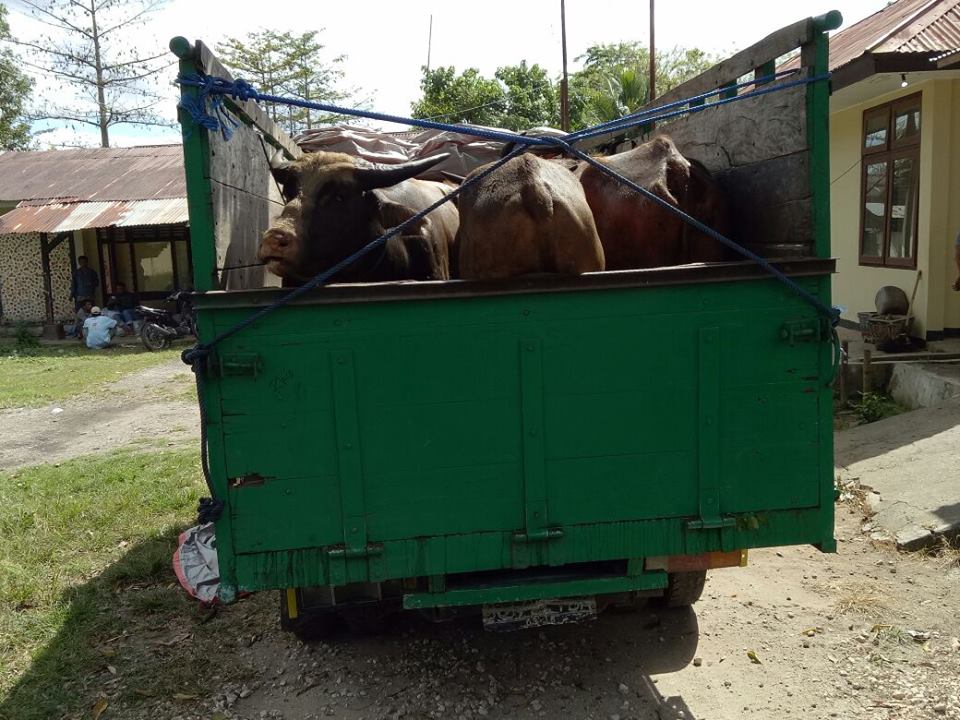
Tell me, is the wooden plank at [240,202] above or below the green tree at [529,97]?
below

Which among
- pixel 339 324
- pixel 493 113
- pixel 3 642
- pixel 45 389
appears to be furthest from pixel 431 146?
pixel 493 113

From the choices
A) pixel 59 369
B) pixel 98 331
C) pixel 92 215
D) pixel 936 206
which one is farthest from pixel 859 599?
pixel 92 215

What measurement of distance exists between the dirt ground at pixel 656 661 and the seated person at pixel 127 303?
13688 millimetres

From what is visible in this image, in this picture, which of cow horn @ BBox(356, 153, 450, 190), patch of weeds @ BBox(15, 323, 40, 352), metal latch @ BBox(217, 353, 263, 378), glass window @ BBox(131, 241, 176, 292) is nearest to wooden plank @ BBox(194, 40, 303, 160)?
cow horn @ BBox(356, 153, 450, 190)

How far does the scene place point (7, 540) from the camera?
514cm

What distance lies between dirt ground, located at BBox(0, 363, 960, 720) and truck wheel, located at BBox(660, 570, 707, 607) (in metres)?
0.19

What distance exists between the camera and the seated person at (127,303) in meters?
16.5

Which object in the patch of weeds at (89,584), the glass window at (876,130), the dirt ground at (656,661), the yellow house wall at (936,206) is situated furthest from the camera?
the glass window at (876,130)

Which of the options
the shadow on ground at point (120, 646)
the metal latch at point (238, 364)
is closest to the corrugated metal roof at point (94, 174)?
the shadow on ground at point (120, 646)

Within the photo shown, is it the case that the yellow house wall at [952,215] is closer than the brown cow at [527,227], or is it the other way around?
the brown cow at [527,227]

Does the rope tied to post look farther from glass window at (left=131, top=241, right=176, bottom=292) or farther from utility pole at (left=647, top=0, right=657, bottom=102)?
glass window at (left=131, top=241, right=176, bottom=292)

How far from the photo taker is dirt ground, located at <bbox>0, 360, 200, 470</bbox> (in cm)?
779

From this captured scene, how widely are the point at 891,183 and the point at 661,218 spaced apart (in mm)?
7067

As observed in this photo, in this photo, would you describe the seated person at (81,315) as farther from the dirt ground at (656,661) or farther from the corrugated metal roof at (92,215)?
the dirt ground at (656,661)
